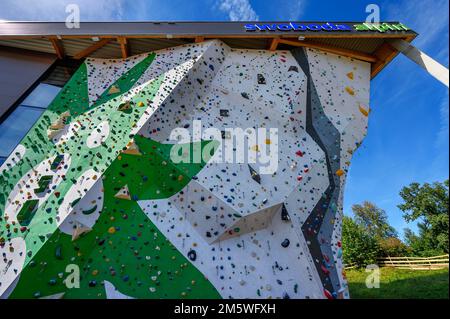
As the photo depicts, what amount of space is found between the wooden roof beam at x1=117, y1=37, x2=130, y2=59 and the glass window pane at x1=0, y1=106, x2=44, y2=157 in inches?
95.5

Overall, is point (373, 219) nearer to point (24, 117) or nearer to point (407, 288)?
point (407, 288)

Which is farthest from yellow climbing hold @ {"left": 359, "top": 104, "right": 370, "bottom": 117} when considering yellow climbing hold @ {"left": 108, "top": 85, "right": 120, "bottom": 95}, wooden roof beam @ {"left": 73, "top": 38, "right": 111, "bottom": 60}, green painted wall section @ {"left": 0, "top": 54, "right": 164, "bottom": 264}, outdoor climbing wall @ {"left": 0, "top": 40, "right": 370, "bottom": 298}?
wooden roof beam @ {"left": 73, "top": 38, "right": 111, "bottom": 60}

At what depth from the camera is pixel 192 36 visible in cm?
579

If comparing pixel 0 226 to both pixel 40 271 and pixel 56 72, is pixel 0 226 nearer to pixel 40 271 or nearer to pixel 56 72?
pixel 40 271

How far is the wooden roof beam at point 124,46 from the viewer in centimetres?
583

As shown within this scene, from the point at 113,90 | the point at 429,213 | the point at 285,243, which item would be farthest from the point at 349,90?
the point at 429,213

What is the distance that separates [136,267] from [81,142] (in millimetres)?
2549

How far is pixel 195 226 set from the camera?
3938 mm

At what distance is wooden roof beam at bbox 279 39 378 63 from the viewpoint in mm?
6164

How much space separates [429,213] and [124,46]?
21.5 m

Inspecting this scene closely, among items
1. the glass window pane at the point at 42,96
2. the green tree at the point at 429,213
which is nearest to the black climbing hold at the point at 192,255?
the glass window pane at the point at 42,96

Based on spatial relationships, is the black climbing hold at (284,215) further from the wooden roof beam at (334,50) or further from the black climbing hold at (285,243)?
the wooden roof beam at (334,50)
